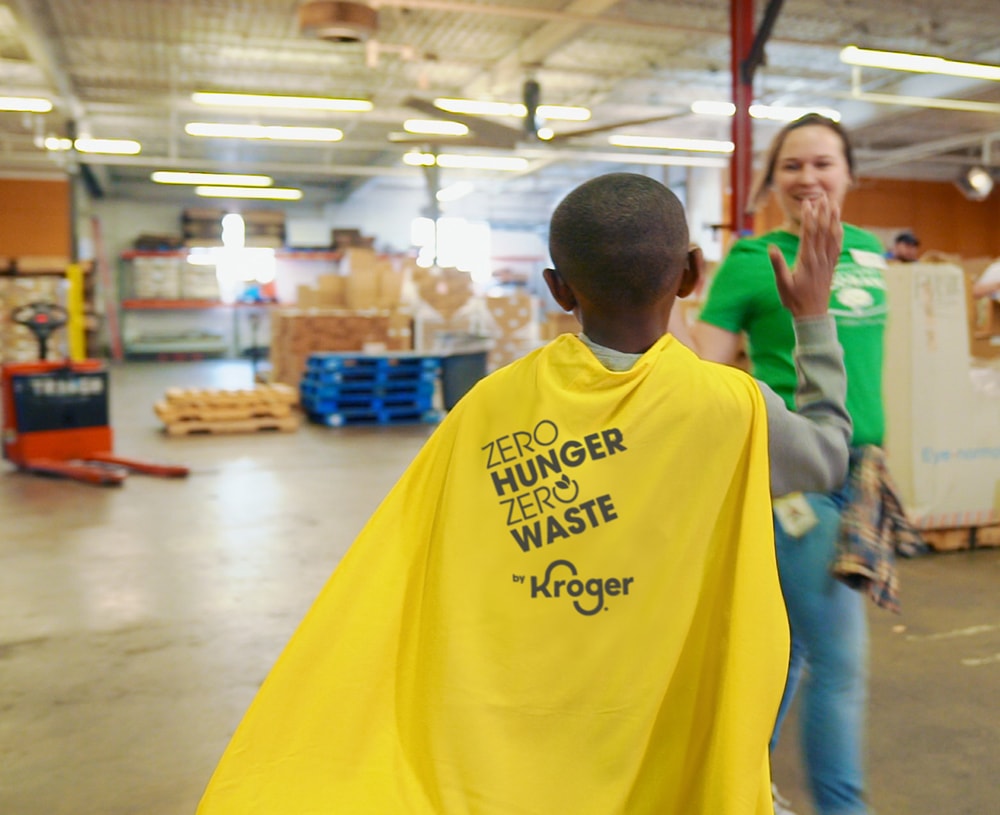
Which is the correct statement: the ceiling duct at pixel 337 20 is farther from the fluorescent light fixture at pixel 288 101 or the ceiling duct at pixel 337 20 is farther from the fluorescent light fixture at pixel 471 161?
the fluorescent light fixture at pixel 471 161

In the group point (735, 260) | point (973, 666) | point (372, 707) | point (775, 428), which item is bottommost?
point (973, 666)

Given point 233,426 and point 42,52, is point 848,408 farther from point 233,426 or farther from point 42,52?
point 42,52

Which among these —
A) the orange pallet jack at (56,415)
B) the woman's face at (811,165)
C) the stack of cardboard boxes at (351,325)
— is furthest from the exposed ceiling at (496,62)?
the woman's face at (811,165)

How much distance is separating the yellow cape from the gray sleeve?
7 cm

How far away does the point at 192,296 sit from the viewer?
84.7ft

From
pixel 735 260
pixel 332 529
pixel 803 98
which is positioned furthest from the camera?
pixel 803 98

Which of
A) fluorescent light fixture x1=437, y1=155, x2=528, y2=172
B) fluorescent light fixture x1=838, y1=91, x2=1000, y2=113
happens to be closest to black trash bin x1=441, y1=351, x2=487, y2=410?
fluorescent light fixture x1=838, y1=91, x2=1000, y2=113

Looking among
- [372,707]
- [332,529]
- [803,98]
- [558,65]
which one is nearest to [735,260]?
[372,707]

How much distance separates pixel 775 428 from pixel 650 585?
250mm

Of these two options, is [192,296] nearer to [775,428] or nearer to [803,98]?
[803,98]

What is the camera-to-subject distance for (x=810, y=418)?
1.31 m

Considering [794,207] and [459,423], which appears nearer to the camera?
[459,423]

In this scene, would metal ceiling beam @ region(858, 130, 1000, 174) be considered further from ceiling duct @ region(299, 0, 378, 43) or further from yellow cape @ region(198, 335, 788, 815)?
yellow cape @ region(198, 335, 788, 815)

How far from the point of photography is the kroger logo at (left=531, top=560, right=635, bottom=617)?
1.16m
